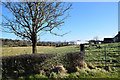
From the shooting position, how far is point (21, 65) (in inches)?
181

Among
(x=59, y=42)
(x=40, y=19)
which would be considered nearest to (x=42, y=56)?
(x=59, y=42)

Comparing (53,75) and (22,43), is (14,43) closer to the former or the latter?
(22,43)

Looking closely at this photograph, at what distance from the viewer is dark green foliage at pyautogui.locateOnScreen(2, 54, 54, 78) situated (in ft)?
Answer: 15.0

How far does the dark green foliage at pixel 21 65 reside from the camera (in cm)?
456

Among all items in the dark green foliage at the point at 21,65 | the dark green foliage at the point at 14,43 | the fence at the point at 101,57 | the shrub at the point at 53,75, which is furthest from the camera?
the dark green foliage at the point at 14,43

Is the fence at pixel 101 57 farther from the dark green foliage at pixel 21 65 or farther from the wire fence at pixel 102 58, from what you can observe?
the dark green foliage at pixel 21 65

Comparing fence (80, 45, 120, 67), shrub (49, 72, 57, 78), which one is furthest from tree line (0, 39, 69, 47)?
shrub (49, 72, 57, 78)

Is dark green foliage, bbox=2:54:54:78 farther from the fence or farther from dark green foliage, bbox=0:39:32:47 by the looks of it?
A: the fence

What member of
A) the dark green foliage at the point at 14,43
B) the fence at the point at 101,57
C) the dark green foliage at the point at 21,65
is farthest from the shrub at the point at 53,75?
the dark green foliage at the point at 14,43

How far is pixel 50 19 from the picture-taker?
630 centimetres

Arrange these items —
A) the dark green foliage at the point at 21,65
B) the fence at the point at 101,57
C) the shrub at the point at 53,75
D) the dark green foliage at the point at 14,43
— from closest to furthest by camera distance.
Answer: the shrub at the point at 53,75, the dark green foliage at the point at 21,65, the fence at the point at 101,57, the dark green foliage at the point at 14,43

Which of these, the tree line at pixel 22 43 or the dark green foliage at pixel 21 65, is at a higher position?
the tree line at pixel 22 43

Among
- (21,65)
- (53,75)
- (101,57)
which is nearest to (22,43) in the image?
(21,65)

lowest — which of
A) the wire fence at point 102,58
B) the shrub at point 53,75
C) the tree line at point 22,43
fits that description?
the shrub at point 53,75
